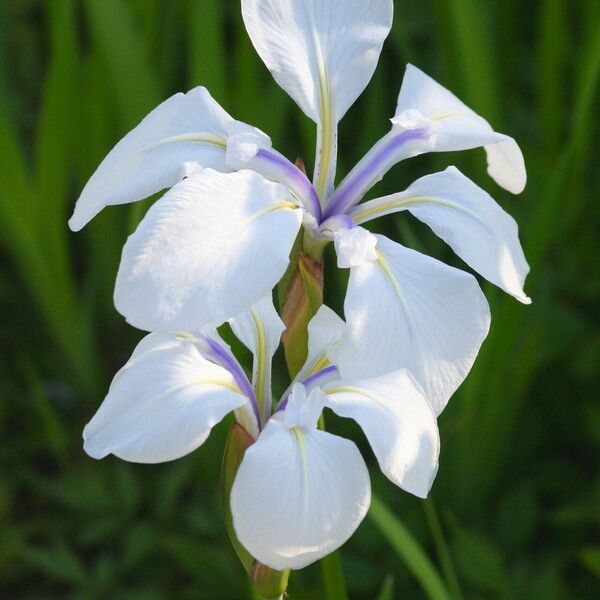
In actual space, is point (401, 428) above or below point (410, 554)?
above

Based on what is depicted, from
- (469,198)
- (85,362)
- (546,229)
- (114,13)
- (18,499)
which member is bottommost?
(18,499)

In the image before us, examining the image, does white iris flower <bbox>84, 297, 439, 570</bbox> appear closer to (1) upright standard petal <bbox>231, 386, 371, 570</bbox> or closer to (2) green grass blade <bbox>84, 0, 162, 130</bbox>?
(1) upright standard petal <bbox>231, 386, 371, 570</bbox>

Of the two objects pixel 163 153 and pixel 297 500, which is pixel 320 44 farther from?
pixel 297 500

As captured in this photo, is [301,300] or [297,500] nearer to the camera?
[297,500]

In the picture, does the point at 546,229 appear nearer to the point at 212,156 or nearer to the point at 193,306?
the point at 212,156

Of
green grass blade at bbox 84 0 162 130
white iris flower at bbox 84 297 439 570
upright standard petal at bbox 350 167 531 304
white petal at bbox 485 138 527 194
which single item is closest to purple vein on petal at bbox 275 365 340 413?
white iris flower at bbox 84 297 439 570

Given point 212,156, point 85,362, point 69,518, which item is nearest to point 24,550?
point 69,518

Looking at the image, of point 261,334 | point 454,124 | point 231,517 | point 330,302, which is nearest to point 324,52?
point 454,124
